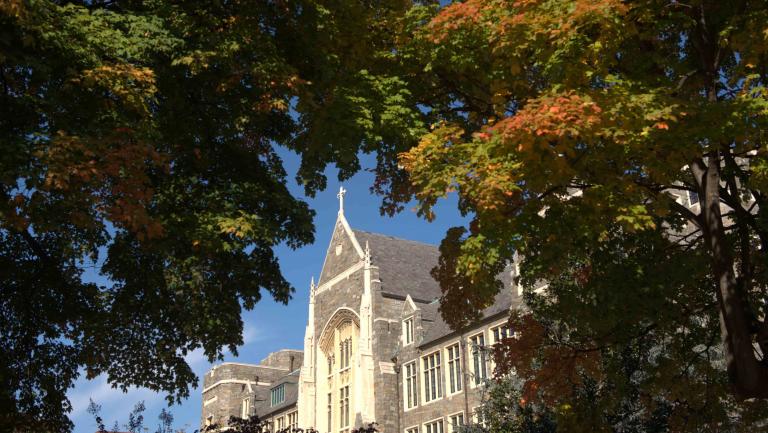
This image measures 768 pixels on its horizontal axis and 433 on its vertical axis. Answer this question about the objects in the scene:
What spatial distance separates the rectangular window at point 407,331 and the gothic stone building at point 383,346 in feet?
0.15

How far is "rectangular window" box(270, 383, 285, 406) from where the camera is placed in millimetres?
51053

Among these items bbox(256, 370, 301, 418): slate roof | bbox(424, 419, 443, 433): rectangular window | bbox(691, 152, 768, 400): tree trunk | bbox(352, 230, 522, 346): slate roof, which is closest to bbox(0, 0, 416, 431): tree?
bbox(691, 152, 768, 400): tree trunk

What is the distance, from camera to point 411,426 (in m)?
35.0

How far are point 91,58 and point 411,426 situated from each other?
2781 cm

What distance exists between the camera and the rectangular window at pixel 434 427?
32.7m

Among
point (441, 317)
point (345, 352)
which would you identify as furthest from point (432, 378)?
point (441, 317)

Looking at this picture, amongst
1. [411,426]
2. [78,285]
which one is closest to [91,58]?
[78,285]

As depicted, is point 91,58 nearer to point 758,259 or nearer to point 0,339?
point 0,339

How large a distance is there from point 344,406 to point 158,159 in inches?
1278

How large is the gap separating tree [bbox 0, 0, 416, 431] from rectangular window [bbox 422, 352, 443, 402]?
21.3 metres

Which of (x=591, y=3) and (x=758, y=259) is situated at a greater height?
(x=591, y=3)

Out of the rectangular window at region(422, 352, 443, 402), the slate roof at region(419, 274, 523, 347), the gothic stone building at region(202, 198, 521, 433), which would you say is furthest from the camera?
the rectangular window at region(422, 352, 443, 402)

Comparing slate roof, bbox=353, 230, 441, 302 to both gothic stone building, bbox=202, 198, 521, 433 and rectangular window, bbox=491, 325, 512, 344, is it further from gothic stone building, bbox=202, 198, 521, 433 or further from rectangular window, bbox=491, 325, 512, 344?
rectangular window, bbox=491, 325, 512, 344

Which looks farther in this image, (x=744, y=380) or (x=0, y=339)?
(x=0, y=339)
